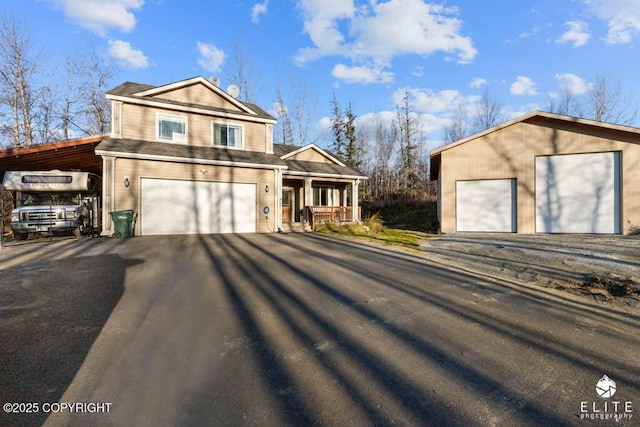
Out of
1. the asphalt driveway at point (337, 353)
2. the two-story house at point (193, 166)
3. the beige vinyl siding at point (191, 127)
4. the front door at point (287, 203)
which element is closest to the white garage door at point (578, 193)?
the two-story house at point (193, 166)

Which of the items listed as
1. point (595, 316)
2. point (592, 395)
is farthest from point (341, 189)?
point (592, 395)

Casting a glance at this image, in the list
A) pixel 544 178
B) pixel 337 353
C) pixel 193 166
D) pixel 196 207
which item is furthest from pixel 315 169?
pixel 337 353

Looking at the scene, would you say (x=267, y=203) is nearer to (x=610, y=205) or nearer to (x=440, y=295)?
(x=440, y=295)

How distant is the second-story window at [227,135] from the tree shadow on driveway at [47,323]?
883 centimetres

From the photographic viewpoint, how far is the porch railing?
15.2 m

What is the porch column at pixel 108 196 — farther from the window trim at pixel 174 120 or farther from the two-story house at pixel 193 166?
the window trim at pixel 174 120

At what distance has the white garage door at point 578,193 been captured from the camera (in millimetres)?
11961

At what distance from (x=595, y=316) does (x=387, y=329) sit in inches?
122

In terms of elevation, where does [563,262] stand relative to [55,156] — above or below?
below

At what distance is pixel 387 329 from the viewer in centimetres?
369

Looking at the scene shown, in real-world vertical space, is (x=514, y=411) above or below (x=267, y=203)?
below

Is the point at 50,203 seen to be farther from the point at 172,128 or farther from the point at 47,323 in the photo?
the point at 47,323

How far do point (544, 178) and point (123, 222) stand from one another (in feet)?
55.9

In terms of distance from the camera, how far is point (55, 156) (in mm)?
Answer: 12352
